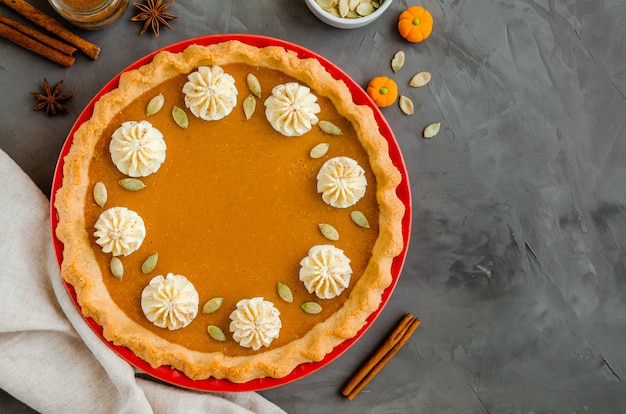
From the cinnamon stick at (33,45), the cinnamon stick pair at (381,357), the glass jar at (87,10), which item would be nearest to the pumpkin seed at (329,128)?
the cinnamon stick pair at (381,357)

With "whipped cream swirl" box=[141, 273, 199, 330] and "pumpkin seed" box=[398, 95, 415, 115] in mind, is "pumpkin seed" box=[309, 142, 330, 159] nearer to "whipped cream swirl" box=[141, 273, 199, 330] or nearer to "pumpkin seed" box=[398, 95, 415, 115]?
"pumpkin seed" box=[398, 95, 415, 115]

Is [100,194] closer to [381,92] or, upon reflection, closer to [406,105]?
[381,92]

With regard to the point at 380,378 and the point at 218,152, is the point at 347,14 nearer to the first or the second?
the point at 218,152

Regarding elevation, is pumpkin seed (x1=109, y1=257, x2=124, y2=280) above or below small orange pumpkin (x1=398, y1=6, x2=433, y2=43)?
below

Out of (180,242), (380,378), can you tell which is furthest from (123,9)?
(380,378)

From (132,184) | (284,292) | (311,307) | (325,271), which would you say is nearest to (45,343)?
(132,184)

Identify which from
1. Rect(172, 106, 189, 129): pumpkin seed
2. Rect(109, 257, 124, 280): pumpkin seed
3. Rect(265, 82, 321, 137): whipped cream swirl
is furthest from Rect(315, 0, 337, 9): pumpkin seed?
Rect(109, 257, 124, 280): pumpkin seed

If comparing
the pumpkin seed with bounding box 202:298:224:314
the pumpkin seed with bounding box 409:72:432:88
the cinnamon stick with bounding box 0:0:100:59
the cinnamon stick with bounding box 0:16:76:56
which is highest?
the pumpkin seed with bounding box 409:72:432:88
